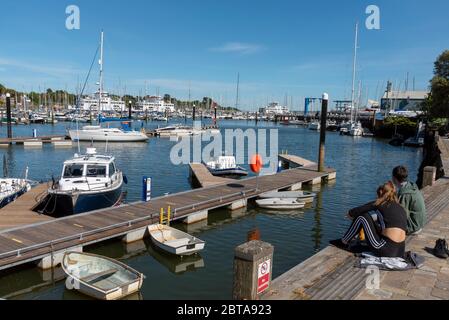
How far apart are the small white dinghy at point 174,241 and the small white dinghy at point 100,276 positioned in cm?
305

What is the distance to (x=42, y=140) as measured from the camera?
58094 millimetres

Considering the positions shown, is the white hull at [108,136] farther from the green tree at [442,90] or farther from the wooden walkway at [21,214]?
the green tree at [442,90]

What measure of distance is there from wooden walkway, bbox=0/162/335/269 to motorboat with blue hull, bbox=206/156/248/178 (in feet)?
28.2

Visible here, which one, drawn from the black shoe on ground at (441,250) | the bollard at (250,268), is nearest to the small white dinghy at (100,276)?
the bollard at (250,268)

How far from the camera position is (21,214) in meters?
17.0

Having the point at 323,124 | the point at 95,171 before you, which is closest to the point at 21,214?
the point at 95,171

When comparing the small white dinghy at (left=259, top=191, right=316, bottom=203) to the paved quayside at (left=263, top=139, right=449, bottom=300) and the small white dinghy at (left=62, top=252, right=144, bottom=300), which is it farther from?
the small white dinghy at (left=62, top=252, right=144, bottom=300)

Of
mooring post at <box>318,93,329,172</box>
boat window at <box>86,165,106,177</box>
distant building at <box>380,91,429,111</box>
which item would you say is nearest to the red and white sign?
boat window at <box>86,165,106,177</box>

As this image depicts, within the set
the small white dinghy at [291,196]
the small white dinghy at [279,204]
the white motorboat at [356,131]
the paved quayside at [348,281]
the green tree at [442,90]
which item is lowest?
the small white dinghy at [279,204]

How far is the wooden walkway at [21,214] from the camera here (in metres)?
15.8
